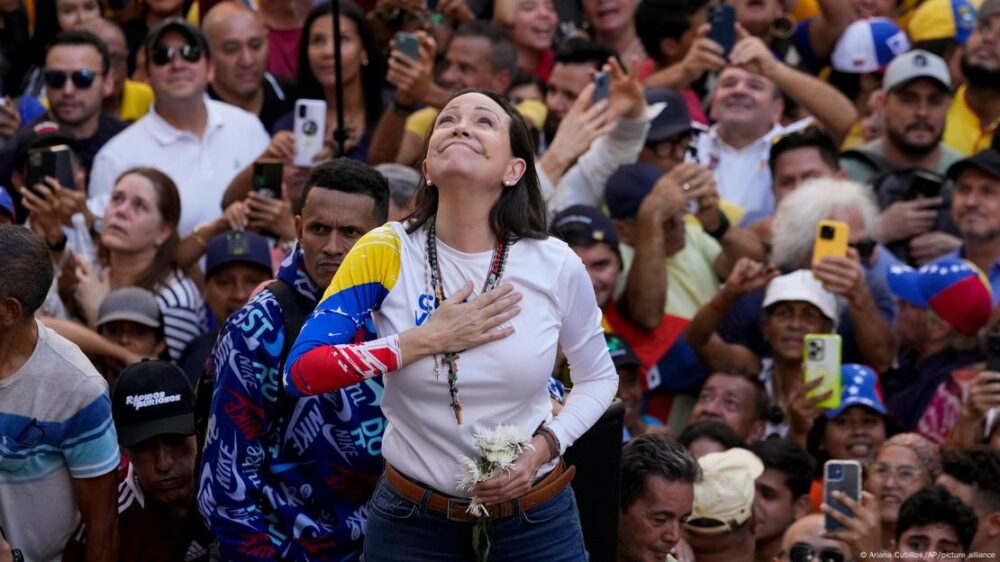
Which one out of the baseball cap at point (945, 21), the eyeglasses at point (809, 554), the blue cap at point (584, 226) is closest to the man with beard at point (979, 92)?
the baseball cap at point (945, 21)

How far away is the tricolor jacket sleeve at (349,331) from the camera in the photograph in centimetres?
436

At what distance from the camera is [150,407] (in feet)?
20.1

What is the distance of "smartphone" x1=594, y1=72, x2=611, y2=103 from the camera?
8.80m

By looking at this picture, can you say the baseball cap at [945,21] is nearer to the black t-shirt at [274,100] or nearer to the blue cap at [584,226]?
the blue cap at [584,226]

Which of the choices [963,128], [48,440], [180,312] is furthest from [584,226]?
[48,440]

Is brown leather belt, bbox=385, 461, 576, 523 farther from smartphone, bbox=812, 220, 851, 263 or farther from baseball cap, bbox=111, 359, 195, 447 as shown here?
smartphone, bbox=812, 220, 851, 263

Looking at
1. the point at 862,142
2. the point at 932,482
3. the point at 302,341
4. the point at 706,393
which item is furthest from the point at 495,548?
Result: the point at 862,142

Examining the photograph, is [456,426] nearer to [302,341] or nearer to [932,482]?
[302,341]

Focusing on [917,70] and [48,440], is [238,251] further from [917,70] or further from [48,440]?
[917,70]

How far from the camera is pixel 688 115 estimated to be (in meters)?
9.34

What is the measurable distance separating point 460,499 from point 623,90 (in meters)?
4.45

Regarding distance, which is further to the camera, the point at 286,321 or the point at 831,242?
the point at 831,242

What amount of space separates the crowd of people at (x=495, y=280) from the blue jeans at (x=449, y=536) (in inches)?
0.4

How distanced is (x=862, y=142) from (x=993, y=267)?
1.84 metres
